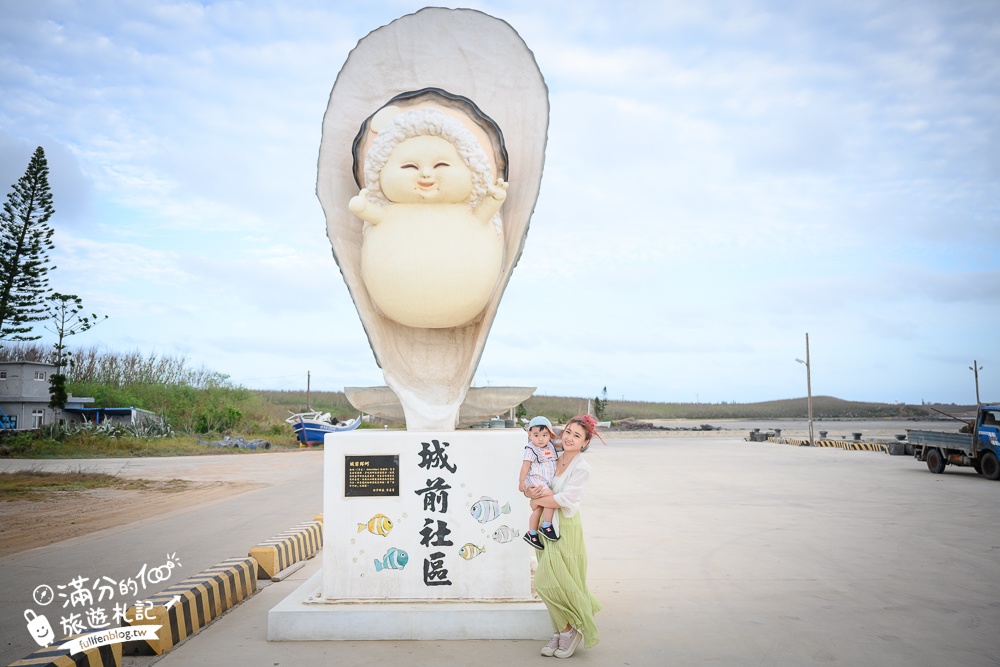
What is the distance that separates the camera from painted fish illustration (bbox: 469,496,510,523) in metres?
4.45

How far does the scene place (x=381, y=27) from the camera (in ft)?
16.4

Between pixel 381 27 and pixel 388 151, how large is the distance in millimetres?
1132

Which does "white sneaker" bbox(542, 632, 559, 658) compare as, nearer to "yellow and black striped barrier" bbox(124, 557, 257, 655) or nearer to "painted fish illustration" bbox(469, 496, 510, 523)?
"painted fish illustration" bbox(469, 496, 510, 523)

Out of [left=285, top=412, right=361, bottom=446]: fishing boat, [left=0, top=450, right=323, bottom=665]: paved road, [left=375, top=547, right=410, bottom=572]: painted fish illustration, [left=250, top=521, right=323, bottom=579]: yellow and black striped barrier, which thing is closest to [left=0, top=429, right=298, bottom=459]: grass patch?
[left=285, top=412, right=361, bottom=446]: fishing boat

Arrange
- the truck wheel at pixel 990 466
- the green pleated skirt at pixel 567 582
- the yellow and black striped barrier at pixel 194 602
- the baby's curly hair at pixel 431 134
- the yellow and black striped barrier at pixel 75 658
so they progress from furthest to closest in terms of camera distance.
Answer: the truck wheel at pixel 990 466
the baby's curly hair at pixel 431 134
the yellow and black striped barrier at pixel 194 602
the green pleated skirt at pixel 567 582
the yellow and black striped barrier at pixel 75 658

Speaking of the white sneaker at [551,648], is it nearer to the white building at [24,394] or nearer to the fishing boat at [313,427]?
the fishing boat at [313,427]

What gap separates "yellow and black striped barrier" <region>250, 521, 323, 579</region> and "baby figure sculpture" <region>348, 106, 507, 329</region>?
3.10 m

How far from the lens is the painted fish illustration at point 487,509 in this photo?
445 centimetres

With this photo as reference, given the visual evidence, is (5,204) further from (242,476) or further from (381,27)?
(381,27)

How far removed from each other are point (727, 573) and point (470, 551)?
297cm

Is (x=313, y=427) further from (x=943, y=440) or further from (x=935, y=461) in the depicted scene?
(x=943, y=440)

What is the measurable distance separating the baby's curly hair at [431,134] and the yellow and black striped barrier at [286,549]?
369cm

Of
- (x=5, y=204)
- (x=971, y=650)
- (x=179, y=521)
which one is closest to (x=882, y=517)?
(x=971, y=650)

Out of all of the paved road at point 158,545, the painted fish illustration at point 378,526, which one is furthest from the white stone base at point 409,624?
the paved road at point 158,545
